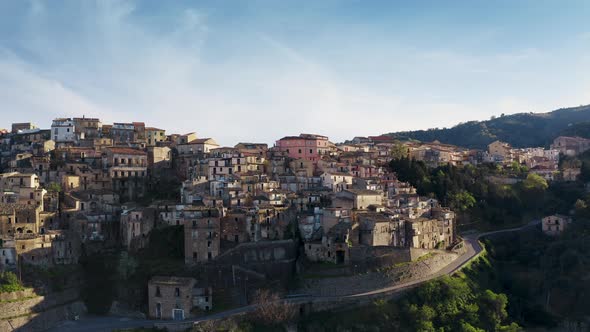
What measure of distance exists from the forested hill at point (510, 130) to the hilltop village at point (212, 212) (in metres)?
73.5

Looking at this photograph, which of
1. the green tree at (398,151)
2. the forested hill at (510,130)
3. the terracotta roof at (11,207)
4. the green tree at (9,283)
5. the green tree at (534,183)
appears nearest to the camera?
the green tree at (9,283)

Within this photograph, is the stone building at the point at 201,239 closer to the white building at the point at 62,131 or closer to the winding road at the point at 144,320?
Result: the winding road at the point at 144,320

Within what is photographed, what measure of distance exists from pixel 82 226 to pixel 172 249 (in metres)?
8.93

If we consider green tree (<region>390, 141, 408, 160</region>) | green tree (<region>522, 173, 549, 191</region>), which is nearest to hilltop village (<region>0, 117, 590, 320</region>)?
green tree (<region>390, 141, 408, 160</region>)

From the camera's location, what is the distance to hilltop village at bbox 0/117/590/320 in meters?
47.2

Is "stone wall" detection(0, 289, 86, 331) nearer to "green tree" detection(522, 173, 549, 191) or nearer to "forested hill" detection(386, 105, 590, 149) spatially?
"green tree" detection(522, 173, 549, 191)

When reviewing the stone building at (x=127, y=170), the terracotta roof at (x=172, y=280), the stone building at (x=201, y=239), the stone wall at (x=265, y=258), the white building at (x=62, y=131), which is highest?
the white building at (x=62, y=131)

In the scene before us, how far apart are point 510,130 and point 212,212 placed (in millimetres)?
120842

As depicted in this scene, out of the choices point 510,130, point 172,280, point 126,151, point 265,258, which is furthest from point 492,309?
point 510,130

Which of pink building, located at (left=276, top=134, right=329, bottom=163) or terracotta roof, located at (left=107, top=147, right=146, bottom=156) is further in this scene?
pink building, located at (left=276, top=134, right=329, bottom=163)

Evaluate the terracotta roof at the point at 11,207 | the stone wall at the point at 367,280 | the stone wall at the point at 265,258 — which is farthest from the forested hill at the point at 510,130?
the terracotta roof at the point at 11,207

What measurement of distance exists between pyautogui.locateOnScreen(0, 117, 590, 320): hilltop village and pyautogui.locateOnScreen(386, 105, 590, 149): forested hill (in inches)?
2893

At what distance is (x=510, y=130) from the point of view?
152 m

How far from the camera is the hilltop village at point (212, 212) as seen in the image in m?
47.2
